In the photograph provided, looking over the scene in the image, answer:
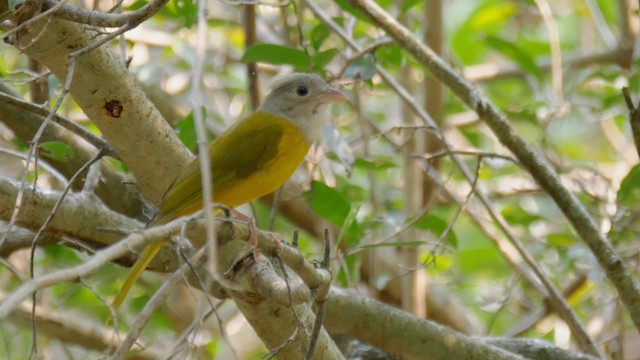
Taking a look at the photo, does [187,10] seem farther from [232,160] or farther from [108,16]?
[108,16]

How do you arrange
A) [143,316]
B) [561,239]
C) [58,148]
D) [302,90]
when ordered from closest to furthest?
[143,316], [58,148], [302,90], [561,239]

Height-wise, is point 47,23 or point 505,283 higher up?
point 505,283

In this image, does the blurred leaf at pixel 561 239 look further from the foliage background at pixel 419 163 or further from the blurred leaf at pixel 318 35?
the blurred leaf at pixel 318 35

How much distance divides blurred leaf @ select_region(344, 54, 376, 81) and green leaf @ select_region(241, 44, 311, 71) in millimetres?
204

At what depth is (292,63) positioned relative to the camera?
4.30 m

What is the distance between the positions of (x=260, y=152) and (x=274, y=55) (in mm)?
476

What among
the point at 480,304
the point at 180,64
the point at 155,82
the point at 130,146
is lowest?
the point at 130,146

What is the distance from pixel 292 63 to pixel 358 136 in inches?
69.6

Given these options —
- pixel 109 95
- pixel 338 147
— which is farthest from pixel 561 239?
pixel 109 95

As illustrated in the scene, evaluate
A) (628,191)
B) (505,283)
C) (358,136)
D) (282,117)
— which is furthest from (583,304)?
Answer: (282,117)

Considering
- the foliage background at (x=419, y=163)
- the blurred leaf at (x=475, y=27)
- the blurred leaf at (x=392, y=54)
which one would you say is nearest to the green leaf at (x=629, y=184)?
the foliage background at (x=419, y=163)

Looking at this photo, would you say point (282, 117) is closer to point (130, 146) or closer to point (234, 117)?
point (130, 146)

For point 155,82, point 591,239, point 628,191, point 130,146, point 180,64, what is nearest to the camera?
point 130,146

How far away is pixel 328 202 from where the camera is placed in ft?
13.4
